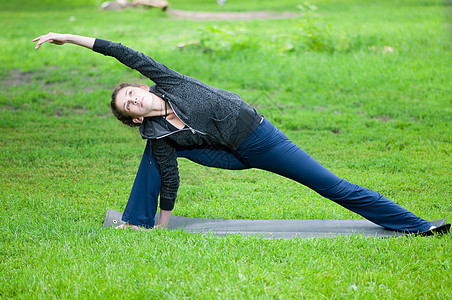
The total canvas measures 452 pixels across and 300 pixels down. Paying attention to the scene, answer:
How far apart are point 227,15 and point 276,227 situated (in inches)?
639

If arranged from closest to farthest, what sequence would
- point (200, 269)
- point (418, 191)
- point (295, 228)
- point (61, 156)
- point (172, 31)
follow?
1. point (200, 269)
2. point (295, 228)
3. point (418, 191)
4. point (61, 156)
5. point (172, 31)

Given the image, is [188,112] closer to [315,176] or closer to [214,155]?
[214,155]

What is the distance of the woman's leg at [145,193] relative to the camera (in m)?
4.30

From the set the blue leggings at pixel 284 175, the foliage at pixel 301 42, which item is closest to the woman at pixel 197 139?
the blue leggings at pixel 284 175

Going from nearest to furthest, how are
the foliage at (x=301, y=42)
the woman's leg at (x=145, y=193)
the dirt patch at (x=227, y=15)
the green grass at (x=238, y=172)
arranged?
the green grass at (x=238, y=172), the woman's leg at (x=145, y=193), the foliage at (x=301, y=42), the dirt patch at (x=227, y=15)

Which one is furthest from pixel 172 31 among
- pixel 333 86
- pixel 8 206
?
pixel 8 206

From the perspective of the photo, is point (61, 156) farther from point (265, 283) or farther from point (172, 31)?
point (172, 31)

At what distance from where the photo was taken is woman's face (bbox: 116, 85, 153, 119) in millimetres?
3926

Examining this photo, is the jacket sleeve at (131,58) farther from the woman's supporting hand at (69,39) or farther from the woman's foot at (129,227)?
the woman's foot at (129,227)

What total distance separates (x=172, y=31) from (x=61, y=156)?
9443 millimetres

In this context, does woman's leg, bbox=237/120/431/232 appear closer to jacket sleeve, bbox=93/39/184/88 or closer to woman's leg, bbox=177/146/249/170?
woman's leg, bbox=177/146/249/170

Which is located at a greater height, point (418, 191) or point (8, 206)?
point (8, 206)

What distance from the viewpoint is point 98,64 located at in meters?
11.7

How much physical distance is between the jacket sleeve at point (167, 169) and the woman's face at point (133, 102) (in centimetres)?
30
